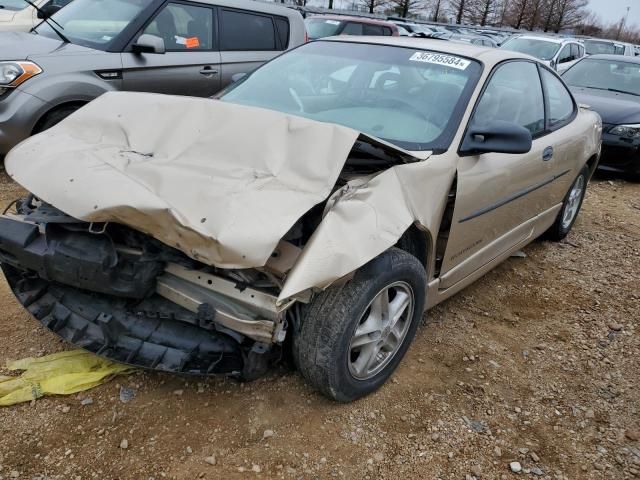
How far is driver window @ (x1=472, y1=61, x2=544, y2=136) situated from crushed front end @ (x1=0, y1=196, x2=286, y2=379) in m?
1.65

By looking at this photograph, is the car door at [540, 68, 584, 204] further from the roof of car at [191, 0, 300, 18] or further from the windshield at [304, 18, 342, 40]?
the windshield at [304, 18, 342, 40]

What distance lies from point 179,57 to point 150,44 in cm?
57

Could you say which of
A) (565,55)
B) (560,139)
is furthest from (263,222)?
(565,55)

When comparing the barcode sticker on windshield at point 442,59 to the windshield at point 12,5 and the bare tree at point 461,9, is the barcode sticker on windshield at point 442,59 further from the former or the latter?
the bare tree at point 461,9

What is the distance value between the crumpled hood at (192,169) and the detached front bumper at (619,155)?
5.78 m

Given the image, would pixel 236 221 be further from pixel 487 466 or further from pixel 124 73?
pixel 124 73

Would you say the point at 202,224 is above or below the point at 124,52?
above

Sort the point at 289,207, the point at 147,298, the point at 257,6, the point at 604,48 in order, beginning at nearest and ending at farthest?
the point at 289,207 < the point at 147,298 < the point at 257,6 < the point at 604,48

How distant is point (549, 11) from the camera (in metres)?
48.2

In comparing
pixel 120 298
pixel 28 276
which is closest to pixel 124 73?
pixel 28 276

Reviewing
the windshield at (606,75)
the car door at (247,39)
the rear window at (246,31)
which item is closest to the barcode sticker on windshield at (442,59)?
the car door at (247,39)

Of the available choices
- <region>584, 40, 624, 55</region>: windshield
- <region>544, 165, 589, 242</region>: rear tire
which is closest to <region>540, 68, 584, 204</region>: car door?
<region>544, 165, 589, 242</region>: rear tire

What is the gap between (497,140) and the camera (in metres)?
2.78

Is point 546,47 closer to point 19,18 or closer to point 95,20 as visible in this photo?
point 95,20
